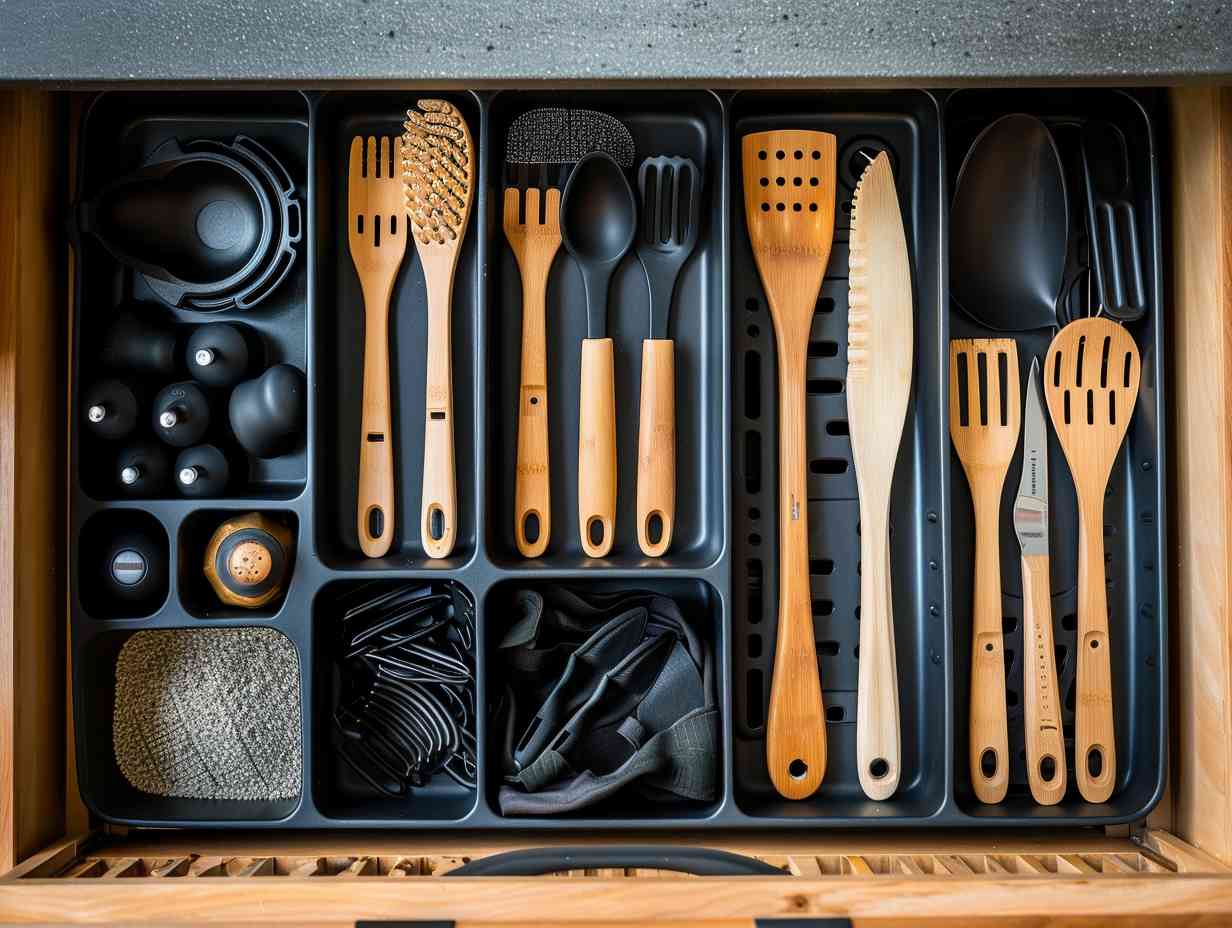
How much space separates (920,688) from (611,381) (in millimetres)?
458

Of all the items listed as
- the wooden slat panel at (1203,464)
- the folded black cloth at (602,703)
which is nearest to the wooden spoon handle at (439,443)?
the folded black cloth at (602,703)

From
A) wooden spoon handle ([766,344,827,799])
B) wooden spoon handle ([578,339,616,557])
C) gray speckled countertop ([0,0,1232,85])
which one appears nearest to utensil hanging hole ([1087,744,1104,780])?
wooden spoon handle ([766,344,827,799])

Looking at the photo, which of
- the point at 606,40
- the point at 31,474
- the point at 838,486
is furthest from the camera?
the point at 838,486

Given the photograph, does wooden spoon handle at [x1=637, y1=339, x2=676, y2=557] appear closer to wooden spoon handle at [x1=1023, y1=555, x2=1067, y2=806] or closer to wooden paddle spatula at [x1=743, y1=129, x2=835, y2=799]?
wooden paddle spatula at [x1=743, y1=129, x2=835, y2=799]

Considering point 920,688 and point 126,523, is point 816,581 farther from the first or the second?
point 126,523

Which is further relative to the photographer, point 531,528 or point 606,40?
point 531,528

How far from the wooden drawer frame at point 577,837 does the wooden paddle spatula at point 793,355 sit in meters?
0.11

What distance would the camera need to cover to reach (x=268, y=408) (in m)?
0.90

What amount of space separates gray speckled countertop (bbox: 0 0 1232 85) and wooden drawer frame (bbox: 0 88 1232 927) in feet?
0.83

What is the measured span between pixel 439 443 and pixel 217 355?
0.24m

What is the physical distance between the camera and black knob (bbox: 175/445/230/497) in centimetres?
89

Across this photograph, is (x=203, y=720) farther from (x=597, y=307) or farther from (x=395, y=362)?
(x=597, y=307)

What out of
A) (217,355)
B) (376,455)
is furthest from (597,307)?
(217,355)

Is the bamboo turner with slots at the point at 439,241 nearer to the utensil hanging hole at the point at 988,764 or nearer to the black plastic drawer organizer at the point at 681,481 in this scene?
the black plastic drawer organizer at the point at 681,481
